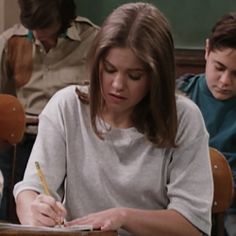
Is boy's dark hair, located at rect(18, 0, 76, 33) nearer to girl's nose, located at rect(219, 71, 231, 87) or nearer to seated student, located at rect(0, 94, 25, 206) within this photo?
seated student, located at rect(0, 94, 25, 206)

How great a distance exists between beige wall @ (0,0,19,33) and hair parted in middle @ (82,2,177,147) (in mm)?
2139

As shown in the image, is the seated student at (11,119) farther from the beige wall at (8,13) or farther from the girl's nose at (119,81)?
the beige wall at (8,13)

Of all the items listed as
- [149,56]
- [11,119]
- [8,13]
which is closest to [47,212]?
[149,56]

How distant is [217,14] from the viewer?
3.39m

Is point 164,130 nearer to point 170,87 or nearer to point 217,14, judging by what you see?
point 170,87

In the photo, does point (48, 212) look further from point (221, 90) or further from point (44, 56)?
point (44, 56)

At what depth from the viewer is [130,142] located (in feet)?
5.35

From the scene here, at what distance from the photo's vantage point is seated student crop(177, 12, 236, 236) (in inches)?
90.7

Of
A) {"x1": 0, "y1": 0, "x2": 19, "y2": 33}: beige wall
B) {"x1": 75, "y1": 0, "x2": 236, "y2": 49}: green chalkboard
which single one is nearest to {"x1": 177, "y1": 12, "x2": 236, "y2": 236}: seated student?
{"x1": 75, "y1": 0, "x2": 236, "y2": 49}: green chalkboard

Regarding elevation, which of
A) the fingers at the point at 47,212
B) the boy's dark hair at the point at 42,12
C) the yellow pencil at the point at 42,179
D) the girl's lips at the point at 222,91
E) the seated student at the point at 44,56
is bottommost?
the seated student at the point at 44,56

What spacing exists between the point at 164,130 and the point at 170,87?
0.11 metres

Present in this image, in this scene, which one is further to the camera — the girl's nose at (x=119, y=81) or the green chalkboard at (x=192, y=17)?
the green chalkboard at (x=192, y=17)

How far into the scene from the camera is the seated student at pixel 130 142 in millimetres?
1531

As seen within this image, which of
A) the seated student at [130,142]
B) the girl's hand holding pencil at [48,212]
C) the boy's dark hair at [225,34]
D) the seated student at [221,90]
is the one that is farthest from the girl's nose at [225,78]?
the girl's hand holding pencil at [48,212]
